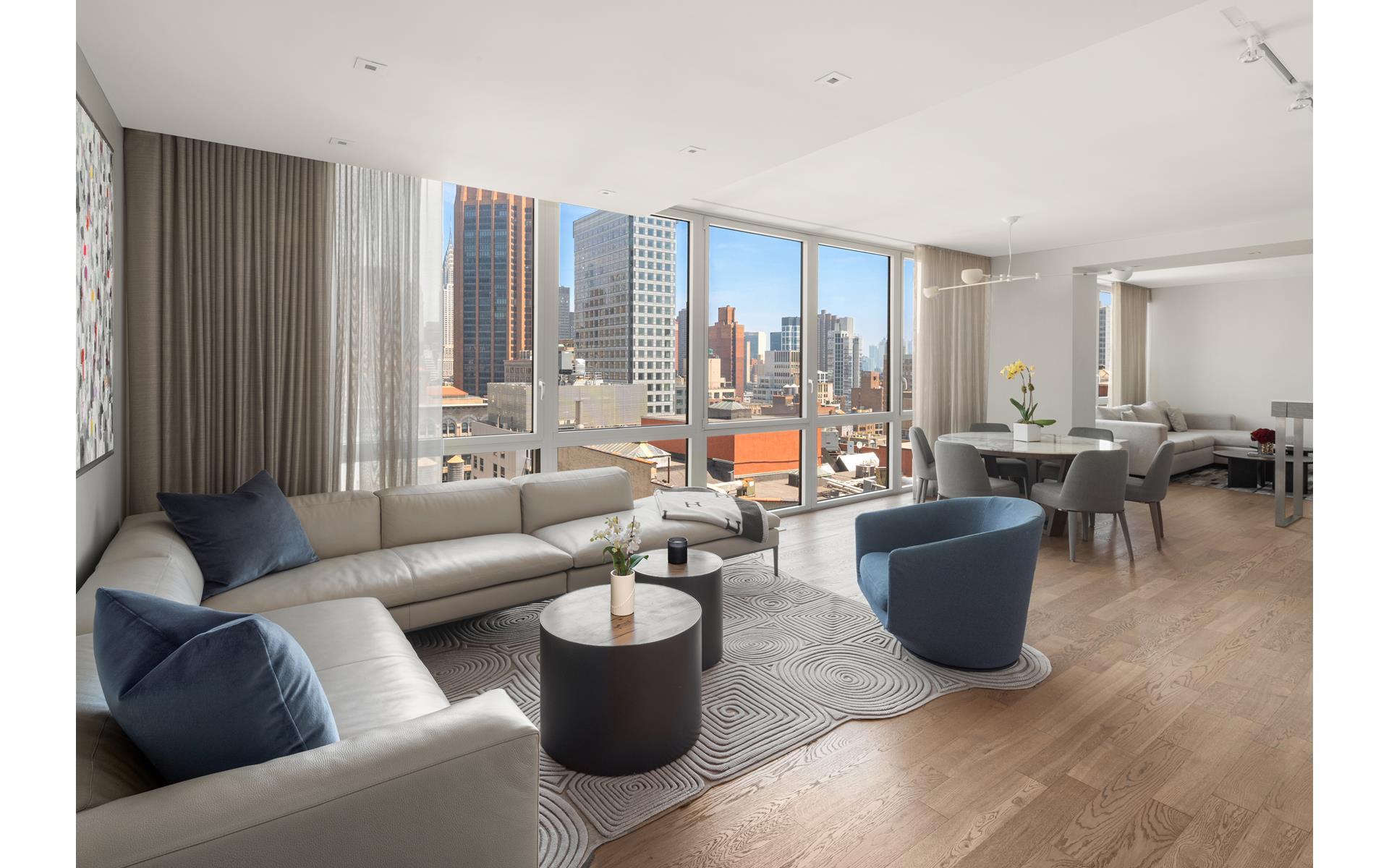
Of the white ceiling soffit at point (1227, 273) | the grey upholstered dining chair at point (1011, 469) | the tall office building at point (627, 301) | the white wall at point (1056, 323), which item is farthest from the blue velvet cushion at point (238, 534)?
the white ceiling soffit at point (1227, 273)

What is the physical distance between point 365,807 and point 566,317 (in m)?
3.74

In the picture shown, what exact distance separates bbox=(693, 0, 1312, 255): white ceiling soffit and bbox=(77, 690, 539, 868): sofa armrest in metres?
2.31

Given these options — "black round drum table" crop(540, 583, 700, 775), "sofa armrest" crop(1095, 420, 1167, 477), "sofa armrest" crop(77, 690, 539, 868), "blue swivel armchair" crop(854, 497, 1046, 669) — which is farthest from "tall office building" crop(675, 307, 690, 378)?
"sofa armrest" crop(1095, 420, 1167, 477)

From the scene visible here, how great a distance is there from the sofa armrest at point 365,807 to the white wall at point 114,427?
5.71 feet

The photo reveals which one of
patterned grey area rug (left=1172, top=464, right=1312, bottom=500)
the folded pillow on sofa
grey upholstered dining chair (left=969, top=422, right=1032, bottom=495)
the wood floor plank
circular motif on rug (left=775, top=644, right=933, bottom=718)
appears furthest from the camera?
the folded pillow on sofa

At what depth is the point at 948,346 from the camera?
22.3 feet

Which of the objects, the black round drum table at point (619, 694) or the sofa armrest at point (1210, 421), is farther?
the sofa armrest at point (1210, 421)

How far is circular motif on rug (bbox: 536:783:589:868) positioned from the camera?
1820mm

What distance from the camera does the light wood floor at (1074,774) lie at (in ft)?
6.08

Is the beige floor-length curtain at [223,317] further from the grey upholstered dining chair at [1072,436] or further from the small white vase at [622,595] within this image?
the grey upholstered dining chair at [1072,436]

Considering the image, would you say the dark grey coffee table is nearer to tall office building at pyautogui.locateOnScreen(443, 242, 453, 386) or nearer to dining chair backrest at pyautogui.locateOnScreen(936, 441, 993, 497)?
dining chair backrest at pyautogui.locateOnScreen(936, 441, 993, 497)

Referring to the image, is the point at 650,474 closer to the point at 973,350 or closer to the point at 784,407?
the point at 784,407
